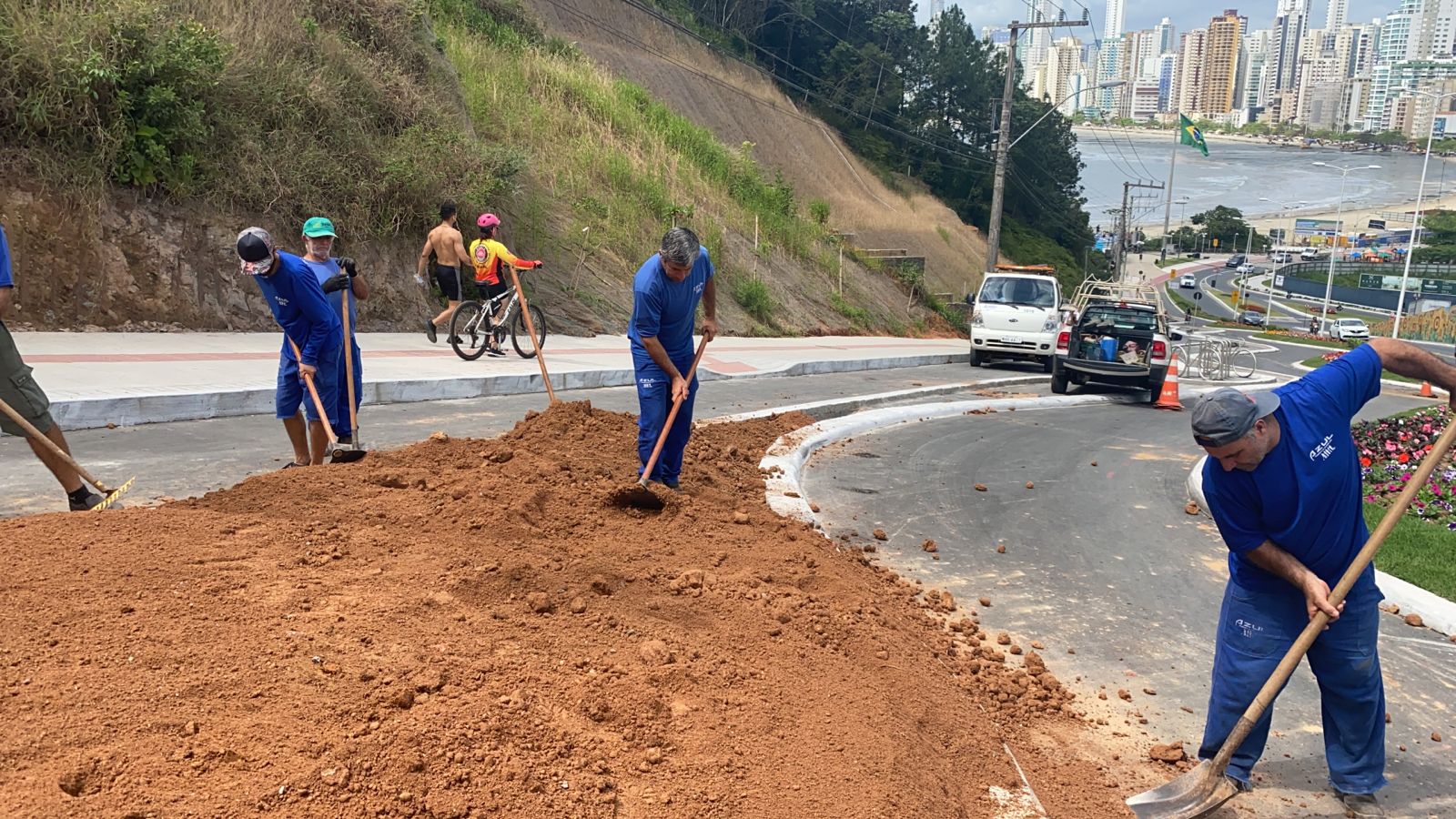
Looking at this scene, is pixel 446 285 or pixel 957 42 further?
pixel 957 42

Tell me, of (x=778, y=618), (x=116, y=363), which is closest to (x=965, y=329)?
(x=116, y=363)

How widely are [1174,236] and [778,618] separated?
497 feet

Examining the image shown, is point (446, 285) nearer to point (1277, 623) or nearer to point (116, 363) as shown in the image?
point (116, 363)

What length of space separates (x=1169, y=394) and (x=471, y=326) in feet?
32.9

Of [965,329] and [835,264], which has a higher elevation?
[835,264]

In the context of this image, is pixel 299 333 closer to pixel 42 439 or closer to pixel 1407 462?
pixel 42 439

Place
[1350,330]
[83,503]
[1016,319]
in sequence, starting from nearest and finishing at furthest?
1. [83,503]
2. [1016,319]
3. [1350,330]

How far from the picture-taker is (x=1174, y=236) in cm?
13975

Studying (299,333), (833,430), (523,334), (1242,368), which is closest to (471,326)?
(523,334)

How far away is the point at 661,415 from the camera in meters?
6.01

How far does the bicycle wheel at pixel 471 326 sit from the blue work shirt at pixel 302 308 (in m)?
6.48

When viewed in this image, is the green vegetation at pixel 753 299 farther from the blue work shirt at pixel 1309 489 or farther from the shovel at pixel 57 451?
the blue work shirt at pixel 1309 489

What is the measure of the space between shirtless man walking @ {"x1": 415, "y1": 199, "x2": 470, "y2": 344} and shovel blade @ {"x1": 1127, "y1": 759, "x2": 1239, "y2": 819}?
10.5m

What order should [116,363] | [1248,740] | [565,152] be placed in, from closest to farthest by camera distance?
[1248,740], [116,363], [565,152]
